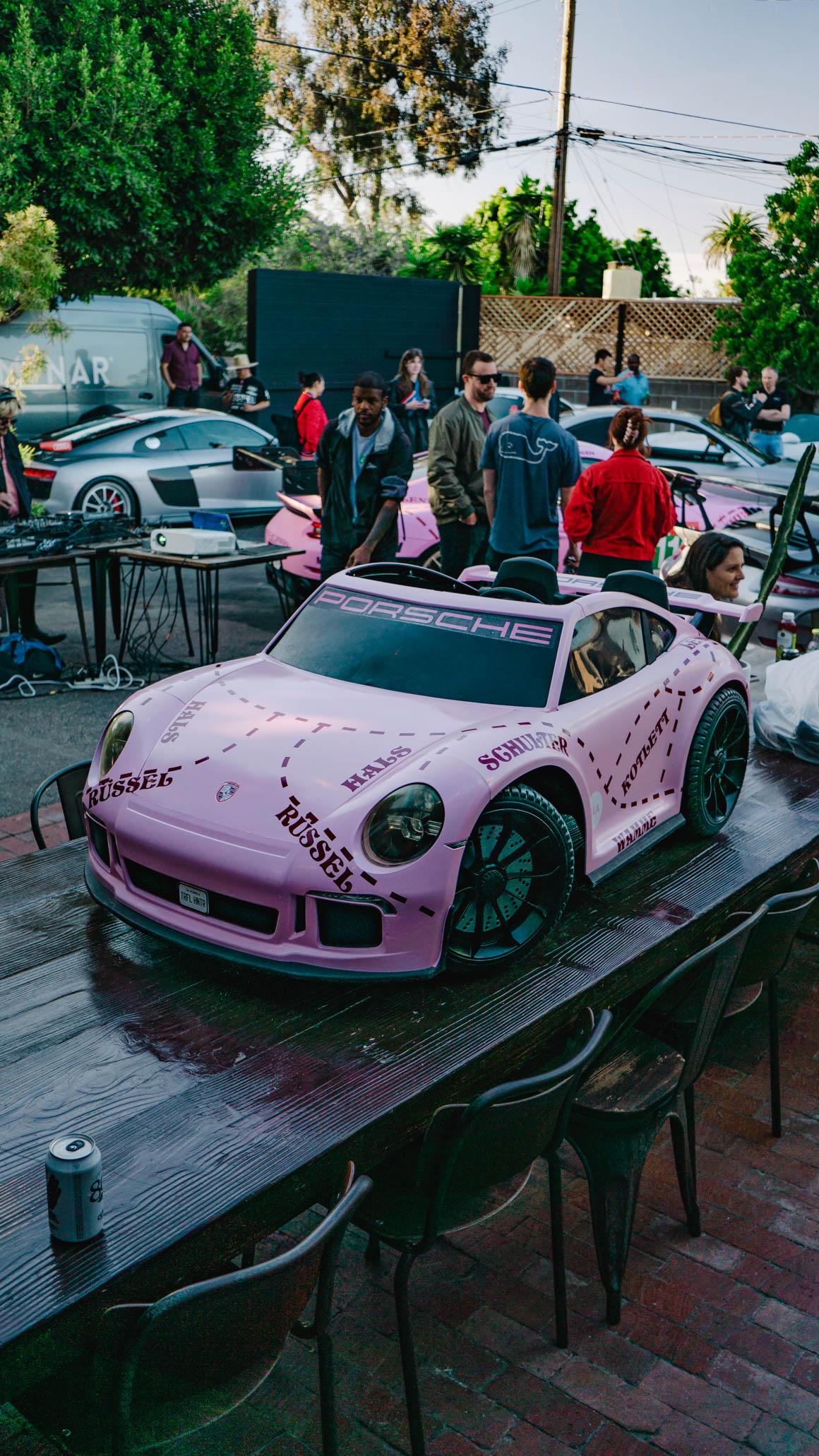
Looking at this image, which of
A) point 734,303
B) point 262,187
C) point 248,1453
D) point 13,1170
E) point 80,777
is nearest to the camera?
point 13,1170

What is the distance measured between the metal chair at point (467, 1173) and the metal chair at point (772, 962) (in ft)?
2.75

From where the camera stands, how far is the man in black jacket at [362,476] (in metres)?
7.04

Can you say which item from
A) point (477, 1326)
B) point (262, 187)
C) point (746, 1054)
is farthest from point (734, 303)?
point (477, 1326)

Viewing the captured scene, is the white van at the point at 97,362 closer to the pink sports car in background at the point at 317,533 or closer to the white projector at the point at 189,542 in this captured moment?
the pink sports car in background at the point at 317,533

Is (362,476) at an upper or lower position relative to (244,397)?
upper

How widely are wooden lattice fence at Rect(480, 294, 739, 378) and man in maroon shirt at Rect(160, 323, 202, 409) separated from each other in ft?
33.6

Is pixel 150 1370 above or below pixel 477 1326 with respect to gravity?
above

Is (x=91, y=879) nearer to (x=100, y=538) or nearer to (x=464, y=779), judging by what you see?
(x=464, y=779)

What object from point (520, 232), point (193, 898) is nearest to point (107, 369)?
point (193, 898)

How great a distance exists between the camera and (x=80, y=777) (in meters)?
4.19

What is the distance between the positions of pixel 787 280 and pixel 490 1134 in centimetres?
2036

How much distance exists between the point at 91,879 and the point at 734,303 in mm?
21526

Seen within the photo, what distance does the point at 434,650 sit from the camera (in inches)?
157

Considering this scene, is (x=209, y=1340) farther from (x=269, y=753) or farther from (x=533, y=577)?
(x=533, y=577)
